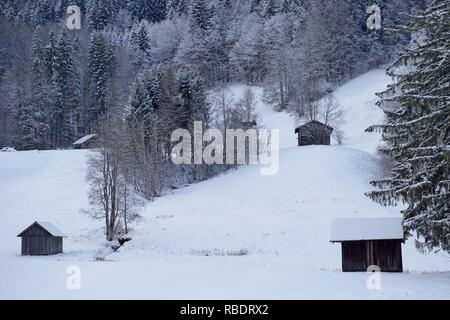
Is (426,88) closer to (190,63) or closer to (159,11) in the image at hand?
(190,63)

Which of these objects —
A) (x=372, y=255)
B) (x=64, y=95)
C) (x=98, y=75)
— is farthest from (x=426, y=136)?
(x=98, y=75)

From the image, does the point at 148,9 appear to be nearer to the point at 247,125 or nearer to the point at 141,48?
the point at 141,48

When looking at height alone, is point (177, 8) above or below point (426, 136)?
above

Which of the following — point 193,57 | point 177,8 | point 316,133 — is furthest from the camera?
point 177,8

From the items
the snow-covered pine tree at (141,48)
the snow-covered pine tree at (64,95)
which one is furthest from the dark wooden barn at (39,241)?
the snow-covered pine tree at (141,48)

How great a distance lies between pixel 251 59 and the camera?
10988cm

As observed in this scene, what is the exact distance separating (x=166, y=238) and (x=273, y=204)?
1321 cm

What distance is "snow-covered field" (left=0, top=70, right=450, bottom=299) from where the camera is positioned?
1741 centimetres

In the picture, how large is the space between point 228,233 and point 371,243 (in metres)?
16.3

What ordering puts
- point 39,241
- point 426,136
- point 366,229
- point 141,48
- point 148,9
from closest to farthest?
point 426,136, point 366,229, point 39,241, point 141,48, point 148,9

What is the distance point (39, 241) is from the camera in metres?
34.2

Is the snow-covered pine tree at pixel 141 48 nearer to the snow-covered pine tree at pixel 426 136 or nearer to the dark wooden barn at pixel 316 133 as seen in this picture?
the dark wooden barn at pixel 316 133

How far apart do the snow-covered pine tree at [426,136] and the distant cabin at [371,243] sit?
4.16 metres

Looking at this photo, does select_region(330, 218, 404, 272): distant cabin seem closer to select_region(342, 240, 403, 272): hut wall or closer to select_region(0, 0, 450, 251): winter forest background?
select_region(342, 240, 403, 272): hut wall
